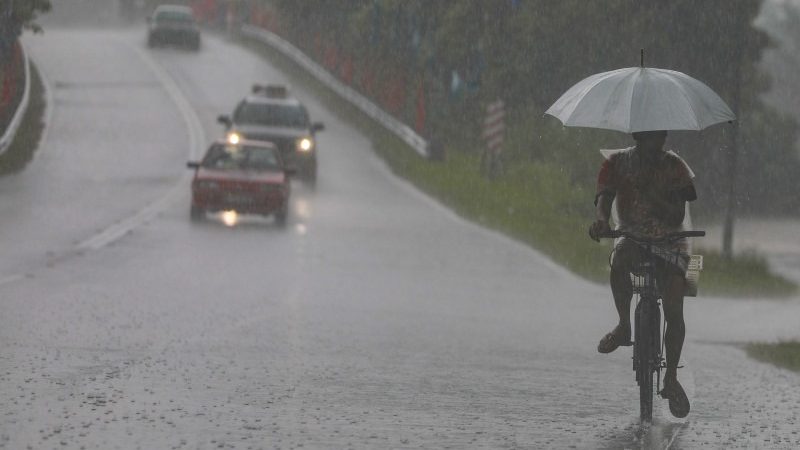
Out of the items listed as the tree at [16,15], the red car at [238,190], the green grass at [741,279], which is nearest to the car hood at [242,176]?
the red car at [238,190]

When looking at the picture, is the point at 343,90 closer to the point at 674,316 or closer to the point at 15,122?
the point at 15,122

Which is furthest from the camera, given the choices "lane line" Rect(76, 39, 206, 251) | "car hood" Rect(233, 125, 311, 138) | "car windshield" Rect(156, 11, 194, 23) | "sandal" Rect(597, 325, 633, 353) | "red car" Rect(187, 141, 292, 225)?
"car windshield" Rect(156, 11, 194, 23)

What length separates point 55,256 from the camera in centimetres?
2072

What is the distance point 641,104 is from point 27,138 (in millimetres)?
35629

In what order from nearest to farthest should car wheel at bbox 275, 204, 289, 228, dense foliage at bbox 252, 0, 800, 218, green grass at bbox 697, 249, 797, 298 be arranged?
green grass at bbox 697, 249, 797, 298
car wheel at bbox 275, 204, 289, 228
dense foliage at bbox 252, 0, 800, 218

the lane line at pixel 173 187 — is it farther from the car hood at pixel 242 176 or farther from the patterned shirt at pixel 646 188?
the patterned shirt at pixel 646 188

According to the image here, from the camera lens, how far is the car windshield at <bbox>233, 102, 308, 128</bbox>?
37844mm

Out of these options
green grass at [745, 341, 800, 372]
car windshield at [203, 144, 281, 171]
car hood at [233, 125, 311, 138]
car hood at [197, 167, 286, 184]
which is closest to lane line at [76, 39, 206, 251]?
car hood at [197, 167, 286, 184]

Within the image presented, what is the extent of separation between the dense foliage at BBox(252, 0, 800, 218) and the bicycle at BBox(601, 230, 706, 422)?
1655 cm

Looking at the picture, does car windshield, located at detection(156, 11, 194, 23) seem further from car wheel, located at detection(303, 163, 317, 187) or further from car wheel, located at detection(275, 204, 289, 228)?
car wheel, located at detection(275, 204, 289, 228)

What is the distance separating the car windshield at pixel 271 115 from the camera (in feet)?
124

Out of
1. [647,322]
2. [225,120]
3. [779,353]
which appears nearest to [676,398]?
[647,322]

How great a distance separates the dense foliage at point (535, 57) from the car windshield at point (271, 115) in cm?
664

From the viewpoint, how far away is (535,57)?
42.2 m
